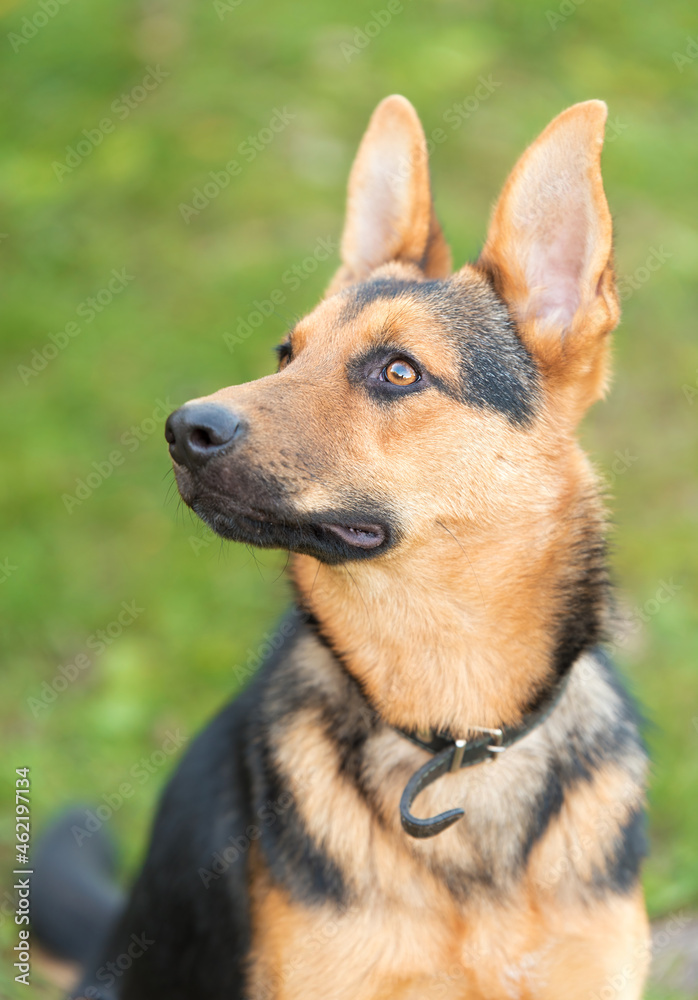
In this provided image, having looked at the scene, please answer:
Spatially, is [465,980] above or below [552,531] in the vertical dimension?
below

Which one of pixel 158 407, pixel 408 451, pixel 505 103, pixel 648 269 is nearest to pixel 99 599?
pixel 158 407

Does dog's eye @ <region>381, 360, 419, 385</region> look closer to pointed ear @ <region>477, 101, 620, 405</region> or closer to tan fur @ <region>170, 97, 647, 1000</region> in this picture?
tan fur @ <region>170, 97, 647, 1000</region>

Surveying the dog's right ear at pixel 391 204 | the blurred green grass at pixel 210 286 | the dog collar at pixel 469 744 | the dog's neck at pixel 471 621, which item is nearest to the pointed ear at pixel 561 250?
the dog's right ear at pixel 391 204

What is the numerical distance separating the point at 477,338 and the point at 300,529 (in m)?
1.02

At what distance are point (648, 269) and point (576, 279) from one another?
5903mm

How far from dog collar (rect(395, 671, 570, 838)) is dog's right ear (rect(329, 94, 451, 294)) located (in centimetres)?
192

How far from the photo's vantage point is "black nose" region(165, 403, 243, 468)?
3010mm

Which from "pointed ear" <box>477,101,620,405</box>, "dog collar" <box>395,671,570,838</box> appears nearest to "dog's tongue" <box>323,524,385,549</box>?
"dog collar" <box>395,671,570,838</box>

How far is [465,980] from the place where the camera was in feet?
10.8

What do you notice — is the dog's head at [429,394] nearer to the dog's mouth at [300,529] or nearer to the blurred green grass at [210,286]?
the dog's mouth at [300,529]

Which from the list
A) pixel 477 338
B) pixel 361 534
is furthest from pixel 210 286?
pixel 361 534

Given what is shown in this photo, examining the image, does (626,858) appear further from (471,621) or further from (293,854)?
(293,854)

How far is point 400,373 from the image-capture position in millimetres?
3430

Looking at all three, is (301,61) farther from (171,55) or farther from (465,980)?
(465,980)
